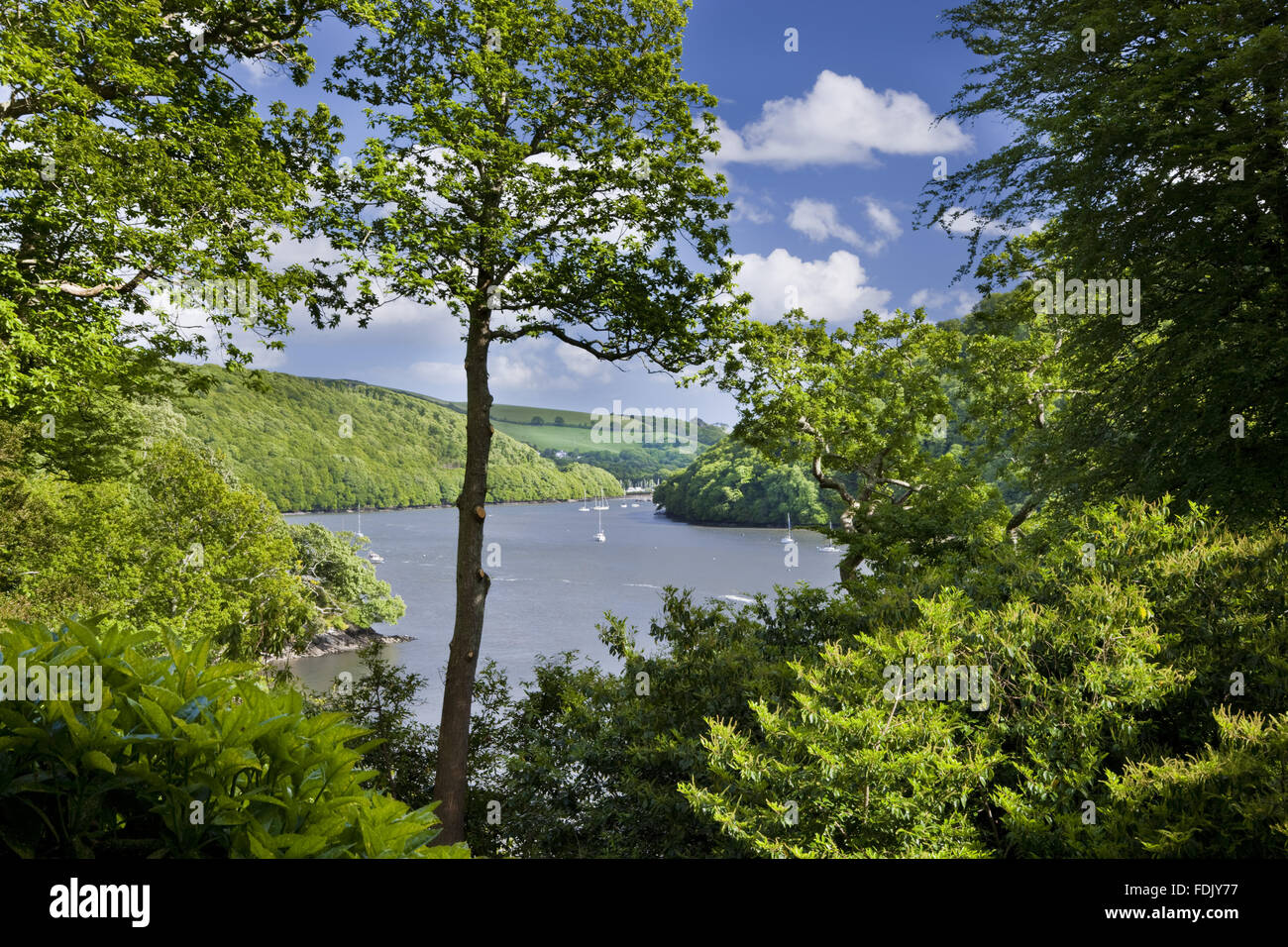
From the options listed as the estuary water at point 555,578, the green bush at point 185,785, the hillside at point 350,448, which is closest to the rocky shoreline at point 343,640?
the estuary water at point 555,578

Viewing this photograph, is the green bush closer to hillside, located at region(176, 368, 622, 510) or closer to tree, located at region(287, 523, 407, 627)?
tree, located at region(287, 523, 407, 627)

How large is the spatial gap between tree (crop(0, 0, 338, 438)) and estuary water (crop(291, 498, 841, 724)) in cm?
1061

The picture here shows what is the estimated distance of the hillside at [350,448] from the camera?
170 feet

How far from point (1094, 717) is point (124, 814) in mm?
5177

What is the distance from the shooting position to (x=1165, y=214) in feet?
31.3

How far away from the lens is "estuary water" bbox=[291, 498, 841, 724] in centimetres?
3753

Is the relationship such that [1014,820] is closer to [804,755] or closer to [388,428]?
[804,755]

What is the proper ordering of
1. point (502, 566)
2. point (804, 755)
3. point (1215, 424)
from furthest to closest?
point (502, 566) < point (1215, 424) < point (804, 755)

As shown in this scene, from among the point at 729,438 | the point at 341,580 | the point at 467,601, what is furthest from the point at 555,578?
the point at 467,601

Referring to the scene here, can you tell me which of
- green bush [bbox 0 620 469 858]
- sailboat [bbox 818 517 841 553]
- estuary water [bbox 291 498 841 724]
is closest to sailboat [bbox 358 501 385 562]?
estuary water [bbox 291 498 841 724]

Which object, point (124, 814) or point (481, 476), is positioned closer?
point (124, 814)

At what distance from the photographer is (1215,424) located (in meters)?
8.73
